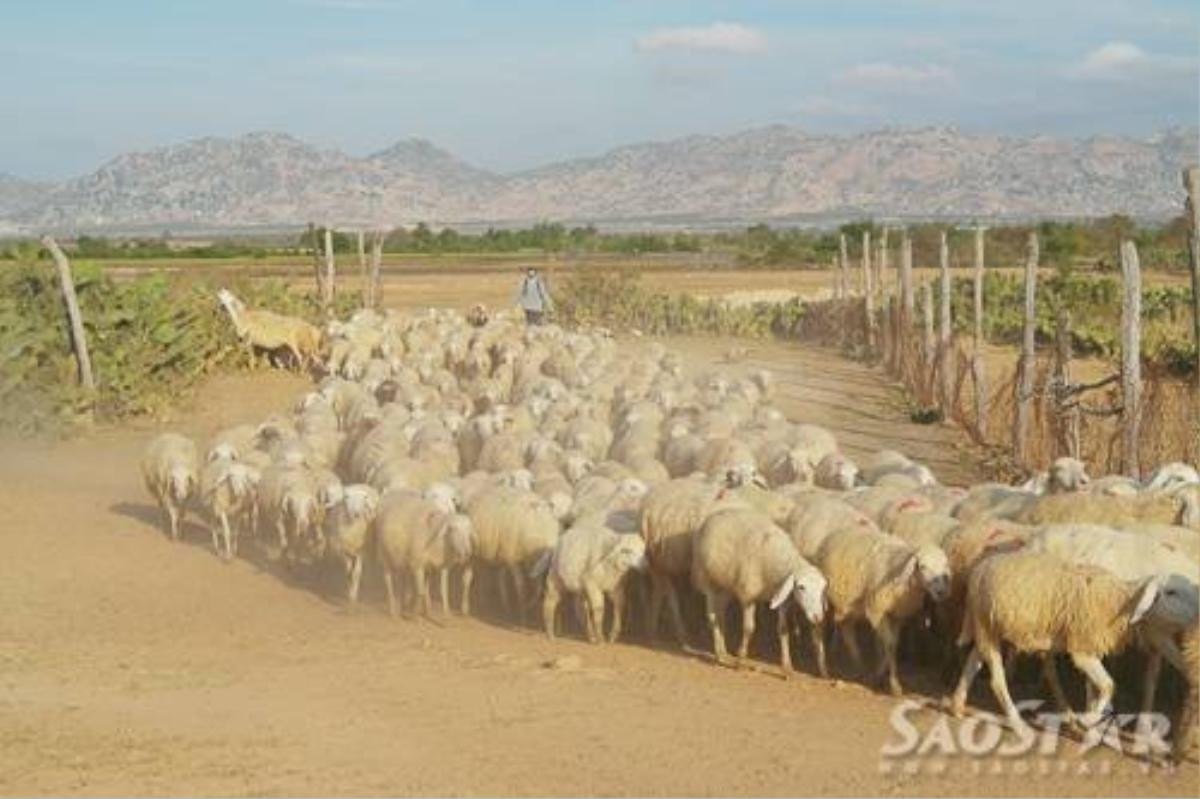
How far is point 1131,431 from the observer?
40.8 ft

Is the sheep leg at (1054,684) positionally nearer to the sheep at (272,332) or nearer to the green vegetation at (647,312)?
the sheep at (272,332)

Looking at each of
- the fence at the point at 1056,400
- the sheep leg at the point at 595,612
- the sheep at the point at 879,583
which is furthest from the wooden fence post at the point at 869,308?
the sheep at the point at 879,583

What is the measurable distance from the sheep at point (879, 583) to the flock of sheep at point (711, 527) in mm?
14

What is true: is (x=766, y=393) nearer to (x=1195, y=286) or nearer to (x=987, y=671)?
(x=1195, y=286)

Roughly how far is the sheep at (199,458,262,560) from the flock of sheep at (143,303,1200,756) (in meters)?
0.03

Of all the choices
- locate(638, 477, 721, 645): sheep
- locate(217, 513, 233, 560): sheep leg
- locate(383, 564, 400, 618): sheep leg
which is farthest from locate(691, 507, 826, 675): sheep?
locate(217, 513, 233, 560): sheep leg

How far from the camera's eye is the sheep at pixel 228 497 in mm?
13922

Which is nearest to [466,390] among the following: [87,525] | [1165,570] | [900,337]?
[87,525]

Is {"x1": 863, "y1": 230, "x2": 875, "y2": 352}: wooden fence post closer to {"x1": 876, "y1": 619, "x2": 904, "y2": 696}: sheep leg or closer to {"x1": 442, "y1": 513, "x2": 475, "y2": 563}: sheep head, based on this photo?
{"x1": 442, "y1": 513, "x2": 475, "y2": 563}: sheep head

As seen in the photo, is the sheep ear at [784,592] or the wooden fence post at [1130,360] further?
the wooden fence post at [1130,360]

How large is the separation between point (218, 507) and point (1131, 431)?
8.23 meters

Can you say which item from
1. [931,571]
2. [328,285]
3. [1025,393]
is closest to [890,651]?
[931,571]

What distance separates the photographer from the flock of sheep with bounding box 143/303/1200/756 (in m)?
8.25

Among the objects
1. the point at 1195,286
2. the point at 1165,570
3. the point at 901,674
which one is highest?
the point at 1195,286
